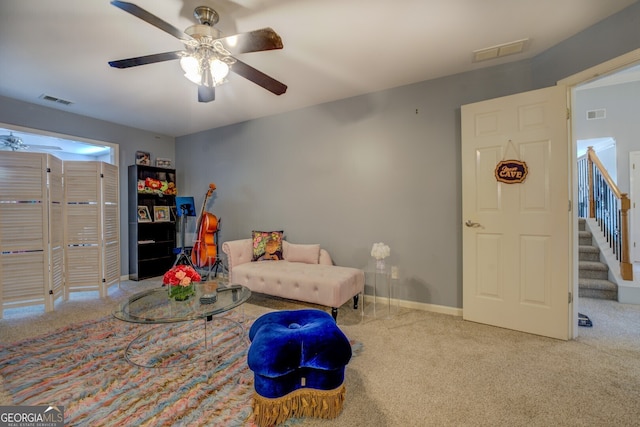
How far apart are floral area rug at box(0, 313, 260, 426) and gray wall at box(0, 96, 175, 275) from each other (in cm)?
252

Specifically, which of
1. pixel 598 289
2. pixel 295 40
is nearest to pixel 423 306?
pixel 598 289

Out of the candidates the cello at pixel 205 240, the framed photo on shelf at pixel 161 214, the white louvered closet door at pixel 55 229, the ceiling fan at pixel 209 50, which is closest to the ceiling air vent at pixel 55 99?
the white louvered closet door at pixel 55 229

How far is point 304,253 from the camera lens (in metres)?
3.45

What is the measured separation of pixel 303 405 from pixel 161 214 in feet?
14.4

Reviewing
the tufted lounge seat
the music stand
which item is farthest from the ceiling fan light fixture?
the music stand

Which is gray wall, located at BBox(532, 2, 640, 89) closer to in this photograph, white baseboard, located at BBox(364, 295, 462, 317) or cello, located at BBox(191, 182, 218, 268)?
white baseboard, located at BBox(364, 295, 462, 317)

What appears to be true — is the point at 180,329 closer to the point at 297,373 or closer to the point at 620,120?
the point at 297,373

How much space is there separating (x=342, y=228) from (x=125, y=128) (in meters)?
4.11

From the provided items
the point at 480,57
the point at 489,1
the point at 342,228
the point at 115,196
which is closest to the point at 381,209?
the point at 342,228

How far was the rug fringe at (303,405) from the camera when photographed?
4.58 feet

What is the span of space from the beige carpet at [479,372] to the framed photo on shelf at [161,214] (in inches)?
80.1

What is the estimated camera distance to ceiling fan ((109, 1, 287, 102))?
1.64 meters

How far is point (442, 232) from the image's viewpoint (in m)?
2.94

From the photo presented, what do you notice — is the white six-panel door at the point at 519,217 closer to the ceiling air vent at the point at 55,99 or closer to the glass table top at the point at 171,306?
the glass table top at the point at 171,306
